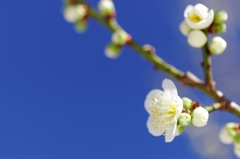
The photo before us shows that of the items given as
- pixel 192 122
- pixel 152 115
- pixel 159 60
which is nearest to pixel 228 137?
pixel 192 122

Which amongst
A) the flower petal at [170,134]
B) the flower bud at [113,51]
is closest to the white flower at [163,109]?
the flower petal at [170,134]

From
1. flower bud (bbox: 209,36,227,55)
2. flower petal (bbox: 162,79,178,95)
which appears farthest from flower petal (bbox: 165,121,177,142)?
flower bud (bbox: 209,36,227,55)

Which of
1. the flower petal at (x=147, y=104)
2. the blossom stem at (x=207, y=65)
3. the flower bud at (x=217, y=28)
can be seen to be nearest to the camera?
the blossom stem at (x=207, y=65)

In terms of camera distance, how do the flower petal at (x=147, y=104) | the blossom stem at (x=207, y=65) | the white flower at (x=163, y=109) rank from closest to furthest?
the blossom stem at (x=207, y=65)
the white flower at (x=163, y=109)
the flower petal at (x=147, y=104)

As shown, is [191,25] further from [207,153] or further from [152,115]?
[207,153]

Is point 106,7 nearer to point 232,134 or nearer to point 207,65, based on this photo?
point 207,65

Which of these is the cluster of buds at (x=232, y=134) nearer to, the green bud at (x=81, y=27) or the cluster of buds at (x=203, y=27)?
the cluster of buds at (x=203, y=27)
